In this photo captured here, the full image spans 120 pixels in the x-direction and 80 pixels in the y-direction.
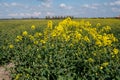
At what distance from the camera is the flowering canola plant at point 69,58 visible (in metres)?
6.00

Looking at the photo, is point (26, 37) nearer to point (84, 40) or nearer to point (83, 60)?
point (84, 40)

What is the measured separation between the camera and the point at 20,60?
7.21 metres

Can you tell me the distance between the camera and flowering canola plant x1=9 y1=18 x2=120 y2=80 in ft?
19.7

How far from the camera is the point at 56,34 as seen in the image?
309 inches

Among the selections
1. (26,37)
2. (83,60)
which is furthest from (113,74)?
(26,37)

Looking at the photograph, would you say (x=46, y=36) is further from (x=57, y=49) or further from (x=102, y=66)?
(x=102, y=66)

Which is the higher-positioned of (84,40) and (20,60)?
(84,40)

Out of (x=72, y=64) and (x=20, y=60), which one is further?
(x=20, y=60)

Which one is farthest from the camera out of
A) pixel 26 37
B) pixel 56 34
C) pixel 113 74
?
pixel 26 37

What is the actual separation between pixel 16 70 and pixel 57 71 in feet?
3.54

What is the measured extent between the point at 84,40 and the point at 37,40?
1340 mm

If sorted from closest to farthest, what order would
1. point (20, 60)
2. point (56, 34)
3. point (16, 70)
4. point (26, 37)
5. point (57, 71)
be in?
1. point (57, 71)
2. point (16, 70)
3. point (20, 60)
4. point (56, 34)
5. point (26, 37)

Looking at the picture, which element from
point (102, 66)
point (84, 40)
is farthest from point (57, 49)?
point (102, 66)

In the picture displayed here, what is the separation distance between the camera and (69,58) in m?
6.62
